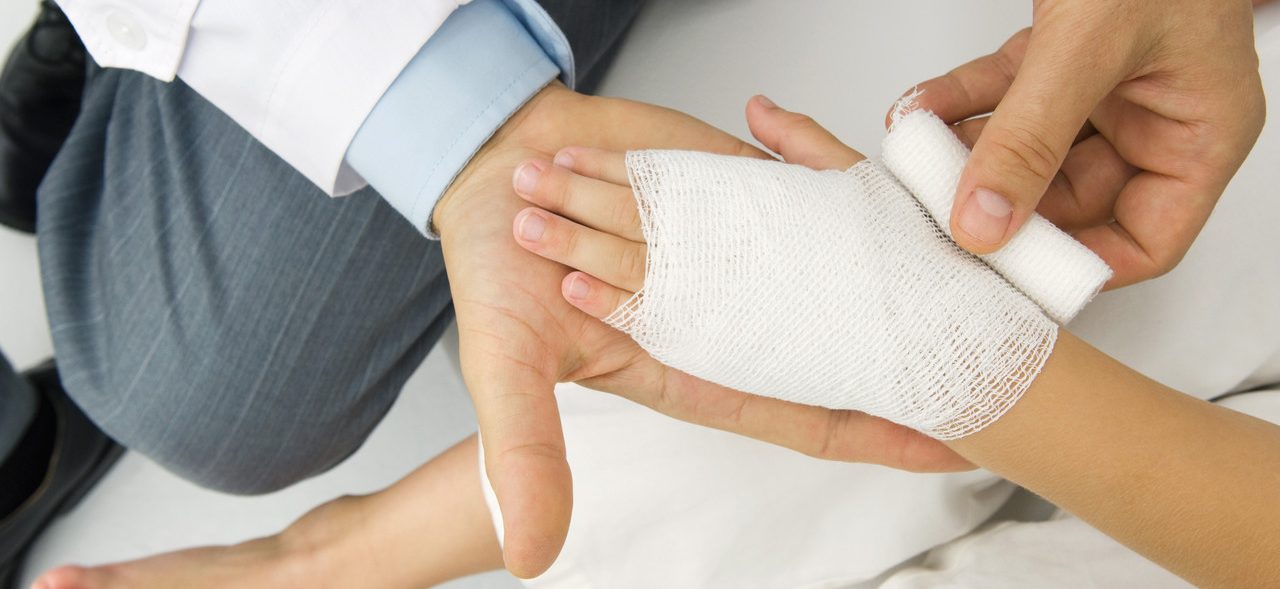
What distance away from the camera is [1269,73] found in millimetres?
899

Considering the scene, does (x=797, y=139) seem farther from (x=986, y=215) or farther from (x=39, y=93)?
(x=39, y=93)

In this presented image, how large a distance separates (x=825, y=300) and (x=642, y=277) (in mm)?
144

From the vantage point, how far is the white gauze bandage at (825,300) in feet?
2.38

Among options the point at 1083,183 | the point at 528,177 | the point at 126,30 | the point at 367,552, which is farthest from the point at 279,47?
the point at 1083,183

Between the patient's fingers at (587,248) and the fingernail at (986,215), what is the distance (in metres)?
0.25

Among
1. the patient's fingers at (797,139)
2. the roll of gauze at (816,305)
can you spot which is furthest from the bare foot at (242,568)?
the patient's fingers at (797,139)

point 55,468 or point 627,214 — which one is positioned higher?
point 627,214

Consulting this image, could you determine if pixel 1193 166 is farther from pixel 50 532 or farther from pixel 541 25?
pixel 50 532

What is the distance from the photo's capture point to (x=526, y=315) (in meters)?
0.74

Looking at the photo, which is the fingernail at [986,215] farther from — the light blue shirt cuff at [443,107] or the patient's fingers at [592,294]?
the light blue shirt cuff at [443,107]

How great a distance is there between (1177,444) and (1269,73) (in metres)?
0.41

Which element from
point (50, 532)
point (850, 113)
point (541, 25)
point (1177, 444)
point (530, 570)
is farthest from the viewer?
point (50, 532)

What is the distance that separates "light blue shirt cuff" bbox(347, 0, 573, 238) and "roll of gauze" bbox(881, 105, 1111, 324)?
0.34 m

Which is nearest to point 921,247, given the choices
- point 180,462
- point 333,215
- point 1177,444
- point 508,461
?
point 1177,444
